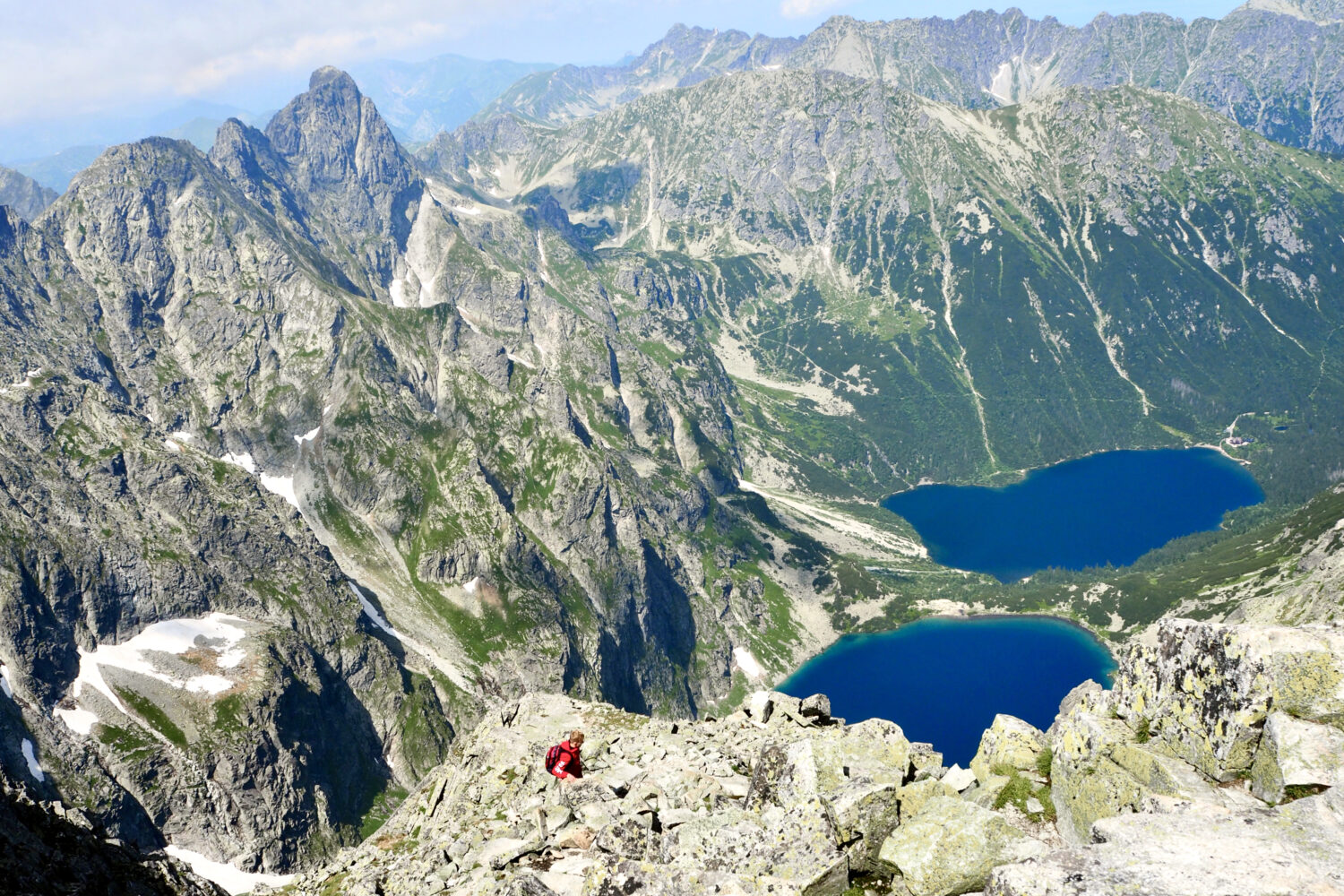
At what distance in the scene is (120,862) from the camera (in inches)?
1455

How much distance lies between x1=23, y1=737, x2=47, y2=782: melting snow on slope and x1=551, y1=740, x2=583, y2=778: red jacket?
491ft

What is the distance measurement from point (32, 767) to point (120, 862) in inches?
5516

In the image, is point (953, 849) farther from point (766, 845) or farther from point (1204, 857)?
point (1204, 857)

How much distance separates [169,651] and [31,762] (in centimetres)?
3952

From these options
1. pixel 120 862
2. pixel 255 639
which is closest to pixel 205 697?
pixel 255 639

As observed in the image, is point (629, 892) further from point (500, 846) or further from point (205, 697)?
point (205, 697)

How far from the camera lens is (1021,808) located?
24.6 metres

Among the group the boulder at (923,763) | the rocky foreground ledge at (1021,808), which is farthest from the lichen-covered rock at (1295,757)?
the boulder at (923,763)

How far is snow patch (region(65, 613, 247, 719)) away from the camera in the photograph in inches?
6693

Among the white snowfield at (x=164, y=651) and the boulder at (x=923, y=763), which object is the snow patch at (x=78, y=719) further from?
the boulder at (x=923, y=763)

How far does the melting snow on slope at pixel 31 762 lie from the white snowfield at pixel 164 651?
409 inches

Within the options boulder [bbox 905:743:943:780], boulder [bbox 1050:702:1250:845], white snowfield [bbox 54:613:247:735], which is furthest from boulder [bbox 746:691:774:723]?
white snowfield [bbox 54:613:247:735]

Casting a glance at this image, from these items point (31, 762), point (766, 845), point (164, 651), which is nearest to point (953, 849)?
point (766, 845)

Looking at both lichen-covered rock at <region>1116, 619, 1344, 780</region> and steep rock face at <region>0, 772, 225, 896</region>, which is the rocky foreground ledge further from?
steep rock face at <region>0, 772, 225, 896</region>
